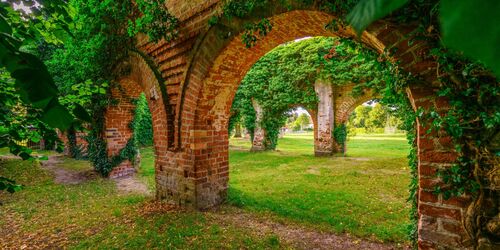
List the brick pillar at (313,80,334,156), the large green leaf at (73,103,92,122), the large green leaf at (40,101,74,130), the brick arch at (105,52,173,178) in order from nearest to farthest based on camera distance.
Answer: the large green leaf at (40,101,74,130) → the large green leaf at (73,103,92,122) → the brick arch at (105,52,173,178) → the brick pillar at (313,80,334,156)

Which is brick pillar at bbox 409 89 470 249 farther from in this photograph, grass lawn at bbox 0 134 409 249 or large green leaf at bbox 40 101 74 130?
large green leaf at bbox 40 101 74 130

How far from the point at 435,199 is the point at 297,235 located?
7.33 feet

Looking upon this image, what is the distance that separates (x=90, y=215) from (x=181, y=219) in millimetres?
2142

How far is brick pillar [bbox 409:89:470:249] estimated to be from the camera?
2154mm

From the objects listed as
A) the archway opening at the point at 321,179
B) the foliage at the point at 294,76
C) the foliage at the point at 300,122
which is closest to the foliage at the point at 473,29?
the archway opening at the point at 321,179

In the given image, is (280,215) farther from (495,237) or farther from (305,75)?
(305,75)

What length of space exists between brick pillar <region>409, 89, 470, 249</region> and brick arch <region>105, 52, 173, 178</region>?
4221 millimetres

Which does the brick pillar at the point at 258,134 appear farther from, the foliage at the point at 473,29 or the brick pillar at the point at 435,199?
the foliage at the point at 473,29

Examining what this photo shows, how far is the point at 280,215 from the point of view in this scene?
188 inches

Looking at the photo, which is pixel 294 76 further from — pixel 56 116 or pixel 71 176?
pixel 56 116

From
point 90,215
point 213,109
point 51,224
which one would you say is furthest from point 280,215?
point 51,224

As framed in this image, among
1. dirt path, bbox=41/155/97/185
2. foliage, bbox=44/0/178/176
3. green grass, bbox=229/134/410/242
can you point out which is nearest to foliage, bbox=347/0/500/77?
green grass, bbox=229/134/410/242

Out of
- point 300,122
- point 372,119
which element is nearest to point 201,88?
point 372,119

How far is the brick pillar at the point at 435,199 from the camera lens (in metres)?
2.15
